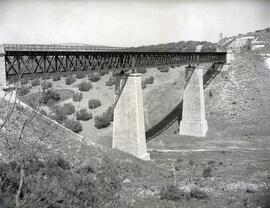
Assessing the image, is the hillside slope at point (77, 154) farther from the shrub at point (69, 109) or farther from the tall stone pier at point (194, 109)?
the shrub at point (69, 109)

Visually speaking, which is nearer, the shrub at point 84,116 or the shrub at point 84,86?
the shrub at point 84,116

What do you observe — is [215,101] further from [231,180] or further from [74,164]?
[74,164]

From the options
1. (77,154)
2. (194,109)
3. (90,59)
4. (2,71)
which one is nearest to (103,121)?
(194,109)

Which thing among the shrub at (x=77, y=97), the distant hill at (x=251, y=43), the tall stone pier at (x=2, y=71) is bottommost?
the tall stone pier at (x=2, y=71)

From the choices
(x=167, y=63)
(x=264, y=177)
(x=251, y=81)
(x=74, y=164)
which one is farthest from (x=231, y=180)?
(x=251, y=81)

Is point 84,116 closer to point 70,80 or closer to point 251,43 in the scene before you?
point 70,80

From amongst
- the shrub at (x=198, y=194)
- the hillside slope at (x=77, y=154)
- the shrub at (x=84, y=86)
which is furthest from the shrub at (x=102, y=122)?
the shrub at (x=198, y=194)
